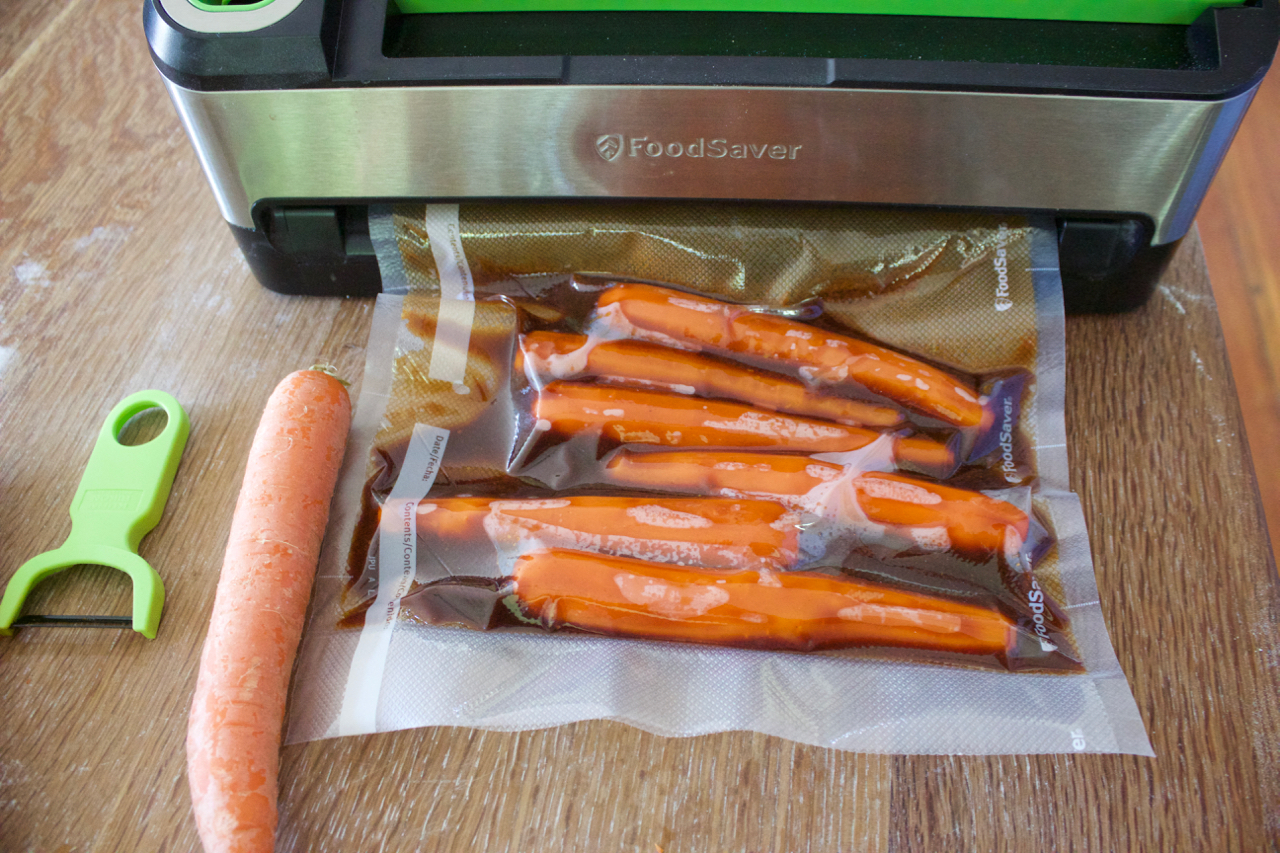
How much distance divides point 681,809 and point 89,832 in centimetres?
35

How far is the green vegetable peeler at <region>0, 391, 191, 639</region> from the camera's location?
639 mm

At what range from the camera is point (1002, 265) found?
729 mm

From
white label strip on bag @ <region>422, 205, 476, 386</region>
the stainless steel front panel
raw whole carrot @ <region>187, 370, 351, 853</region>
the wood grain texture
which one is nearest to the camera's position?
raw whole carrot @ <region>187, 370, 351, 853</region>

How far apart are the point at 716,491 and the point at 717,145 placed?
0.79ft

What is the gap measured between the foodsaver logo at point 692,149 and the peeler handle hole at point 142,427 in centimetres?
40

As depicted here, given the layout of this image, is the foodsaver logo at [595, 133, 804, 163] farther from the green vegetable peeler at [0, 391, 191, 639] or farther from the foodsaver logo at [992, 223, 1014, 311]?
the green vegetable peeler at [0, 391, 191, 639]

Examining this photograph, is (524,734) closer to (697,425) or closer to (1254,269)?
(697,425)

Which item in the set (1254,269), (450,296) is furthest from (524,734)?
(1254,269)

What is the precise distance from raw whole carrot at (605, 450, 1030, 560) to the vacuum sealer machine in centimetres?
20

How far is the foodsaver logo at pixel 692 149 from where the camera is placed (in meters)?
0.66

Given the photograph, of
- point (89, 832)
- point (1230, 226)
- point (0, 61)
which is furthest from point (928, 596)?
point (0, 61)

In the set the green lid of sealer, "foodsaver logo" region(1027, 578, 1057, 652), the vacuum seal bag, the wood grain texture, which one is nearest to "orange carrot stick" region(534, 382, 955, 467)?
the vacuum seal bag

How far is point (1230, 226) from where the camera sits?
1.02m

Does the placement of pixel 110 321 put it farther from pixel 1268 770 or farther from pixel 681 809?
pixel 1268 770
